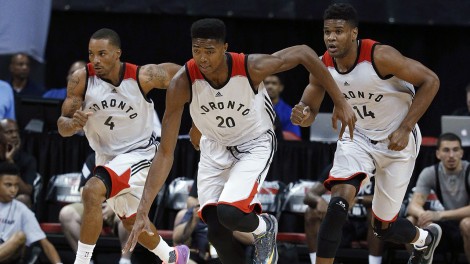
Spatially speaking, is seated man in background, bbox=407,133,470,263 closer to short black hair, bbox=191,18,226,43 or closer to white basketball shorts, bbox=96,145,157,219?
white basketball shorts, bbox=96,145,157,219

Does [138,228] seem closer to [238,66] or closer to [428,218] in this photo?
[238,66]

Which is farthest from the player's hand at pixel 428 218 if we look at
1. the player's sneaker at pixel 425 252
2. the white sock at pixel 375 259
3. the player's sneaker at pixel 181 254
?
the player's sneaker at pixel 181 254

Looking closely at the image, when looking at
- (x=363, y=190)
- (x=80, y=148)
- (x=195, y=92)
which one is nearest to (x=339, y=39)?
(x=195, y=92)

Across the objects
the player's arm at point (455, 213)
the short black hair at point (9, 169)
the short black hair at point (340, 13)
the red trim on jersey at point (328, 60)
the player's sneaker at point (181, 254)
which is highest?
the short black hair at point (340, 13)

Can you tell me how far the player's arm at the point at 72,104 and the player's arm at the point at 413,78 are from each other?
245cm

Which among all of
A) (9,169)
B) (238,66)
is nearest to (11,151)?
(9,169)

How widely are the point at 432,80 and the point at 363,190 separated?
3.02m

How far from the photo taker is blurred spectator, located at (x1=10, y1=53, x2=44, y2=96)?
40.9 ft

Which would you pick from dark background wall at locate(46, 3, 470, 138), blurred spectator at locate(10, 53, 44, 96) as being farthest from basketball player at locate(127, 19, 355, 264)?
dark background wall at locate(46, 3, 470, 138)

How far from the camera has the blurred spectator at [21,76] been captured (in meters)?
12.5

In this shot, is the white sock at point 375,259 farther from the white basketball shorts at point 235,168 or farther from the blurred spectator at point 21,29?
the blurred spectator at point 21,29

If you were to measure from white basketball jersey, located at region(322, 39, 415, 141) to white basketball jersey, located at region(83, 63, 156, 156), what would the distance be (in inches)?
64.1

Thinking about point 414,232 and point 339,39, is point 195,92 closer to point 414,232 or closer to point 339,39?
point 339,39

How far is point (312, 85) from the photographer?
26.2 feet
